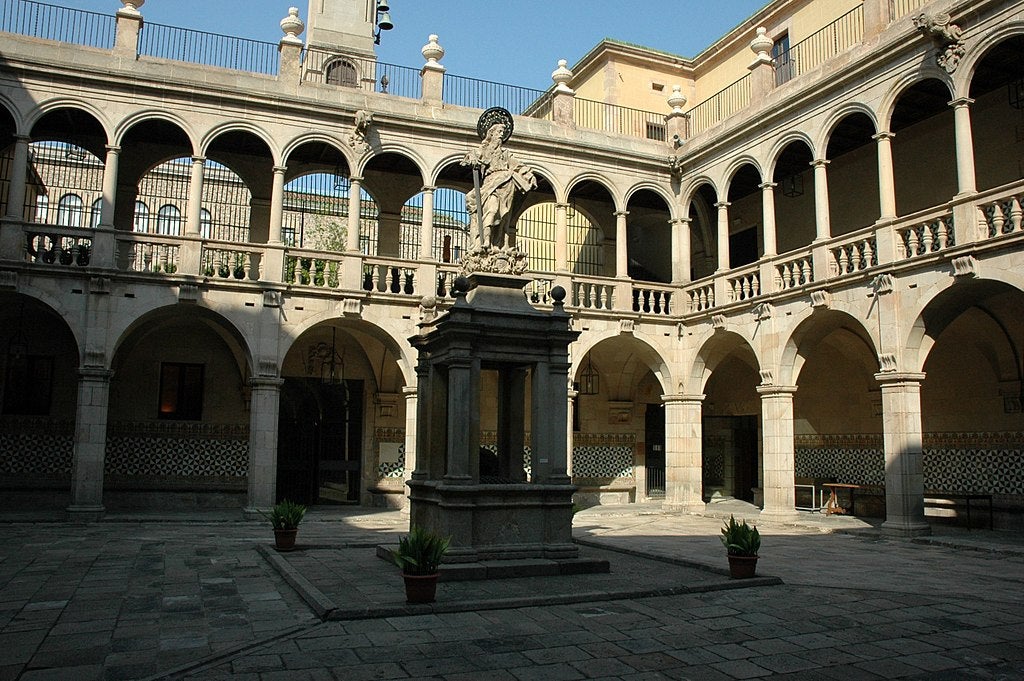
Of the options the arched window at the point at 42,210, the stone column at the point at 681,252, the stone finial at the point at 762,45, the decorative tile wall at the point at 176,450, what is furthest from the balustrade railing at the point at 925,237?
the arched window at the point at 42,210

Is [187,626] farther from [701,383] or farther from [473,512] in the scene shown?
[701,383]

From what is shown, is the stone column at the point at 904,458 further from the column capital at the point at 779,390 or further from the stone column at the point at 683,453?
the stone column at the point at 683,453

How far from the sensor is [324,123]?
1919cm

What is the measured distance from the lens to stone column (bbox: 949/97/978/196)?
14.3 metres

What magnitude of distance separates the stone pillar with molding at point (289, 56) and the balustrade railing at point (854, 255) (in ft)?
40.0

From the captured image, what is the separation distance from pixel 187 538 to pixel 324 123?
982 centimetres

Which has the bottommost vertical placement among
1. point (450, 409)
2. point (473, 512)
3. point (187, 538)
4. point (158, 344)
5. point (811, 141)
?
point (187, 538)

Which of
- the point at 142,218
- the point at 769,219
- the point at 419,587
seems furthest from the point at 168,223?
the point at 419,587

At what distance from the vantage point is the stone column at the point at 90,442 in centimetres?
1653

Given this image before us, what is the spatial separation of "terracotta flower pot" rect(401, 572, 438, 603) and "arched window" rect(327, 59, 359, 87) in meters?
20.2

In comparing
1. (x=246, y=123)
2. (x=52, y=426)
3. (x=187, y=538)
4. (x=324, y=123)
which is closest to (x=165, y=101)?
(x=246, y=123)

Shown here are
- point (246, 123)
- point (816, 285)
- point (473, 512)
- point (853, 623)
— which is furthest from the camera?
point (246, 123)

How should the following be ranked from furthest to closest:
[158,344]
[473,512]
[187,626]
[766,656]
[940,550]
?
[158,344] < [940,550] < [473,512] < [187,626] < [766,656]

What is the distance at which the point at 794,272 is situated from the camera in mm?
18016
